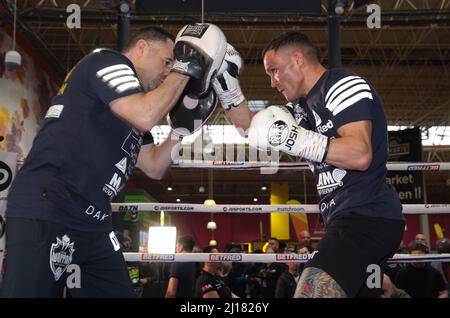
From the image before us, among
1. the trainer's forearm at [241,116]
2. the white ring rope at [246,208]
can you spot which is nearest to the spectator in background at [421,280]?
the white ring rope at [246,208]

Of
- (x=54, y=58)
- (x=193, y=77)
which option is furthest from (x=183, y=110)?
(x=54, y=58)

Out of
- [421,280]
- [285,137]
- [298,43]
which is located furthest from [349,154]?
[421,280]

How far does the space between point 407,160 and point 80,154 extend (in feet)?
16.6

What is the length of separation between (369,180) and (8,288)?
1.49 m

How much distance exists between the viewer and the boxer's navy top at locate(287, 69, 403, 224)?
6.88ft

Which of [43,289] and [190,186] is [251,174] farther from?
[43,289]

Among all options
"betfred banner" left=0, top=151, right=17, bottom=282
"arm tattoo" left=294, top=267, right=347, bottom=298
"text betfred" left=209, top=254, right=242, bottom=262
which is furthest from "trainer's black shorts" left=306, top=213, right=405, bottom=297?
"betfred banner" left=0, top=151, right=17, bottom=282

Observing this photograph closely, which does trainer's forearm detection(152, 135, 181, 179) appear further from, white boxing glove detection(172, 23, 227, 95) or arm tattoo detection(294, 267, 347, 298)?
arm tattoo detection(294, 267, 347, 298)

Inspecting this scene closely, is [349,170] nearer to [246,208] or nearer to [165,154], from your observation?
[165,154]

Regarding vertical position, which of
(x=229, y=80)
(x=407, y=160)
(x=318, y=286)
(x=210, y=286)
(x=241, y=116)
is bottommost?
(x=210, y=286)

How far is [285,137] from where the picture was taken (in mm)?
2133

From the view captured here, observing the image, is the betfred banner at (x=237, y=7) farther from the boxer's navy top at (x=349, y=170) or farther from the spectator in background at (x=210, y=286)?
the spectator in background at (x=210, y=286)

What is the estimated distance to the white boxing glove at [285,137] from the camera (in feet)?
6.77
